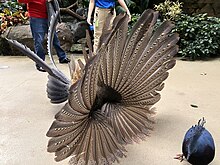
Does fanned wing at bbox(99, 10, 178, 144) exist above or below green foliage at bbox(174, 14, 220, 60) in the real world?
above

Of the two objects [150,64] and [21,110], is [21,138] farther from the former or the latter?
[150,64]

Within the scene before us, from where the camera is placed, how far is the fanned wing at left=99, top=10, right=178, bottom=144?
1.82 m

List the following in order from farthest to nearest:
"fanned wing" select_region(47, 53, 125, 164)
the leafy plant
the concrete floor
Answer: the leafy plant → the concrete floor → "fanned wing" select_region(47, 53, 125, 164)

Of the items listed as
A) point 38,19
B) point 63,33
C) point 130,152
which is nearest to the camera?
point 130,152

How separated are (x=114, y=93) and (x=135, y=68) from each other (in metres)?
0.22

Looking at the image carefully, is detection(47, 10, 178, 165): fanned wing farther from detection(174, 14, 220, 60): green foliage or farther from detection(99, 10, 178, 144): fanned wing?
detection(174, 14, 220, 60): green foliage

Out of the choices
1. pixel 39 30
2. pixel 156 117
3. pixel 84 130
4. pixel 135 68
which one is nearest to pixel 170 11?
pixel 39 30

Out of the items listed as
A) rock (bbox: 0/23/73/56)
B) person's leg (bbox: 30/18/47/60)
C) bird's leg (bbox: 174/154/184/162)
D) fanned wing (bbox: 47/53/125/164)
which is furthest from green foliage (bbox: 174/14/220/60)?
fanned wing (bbox: 47/53/125/164)

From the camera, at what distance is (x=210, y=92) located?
11.1ft

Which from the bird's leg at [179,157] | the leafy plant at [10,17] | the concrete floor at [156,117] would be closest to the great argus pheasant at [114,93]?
the concrete floor at [156,117]

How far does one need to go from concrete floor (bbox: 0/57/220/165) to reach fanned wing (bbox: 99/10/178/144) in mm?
209

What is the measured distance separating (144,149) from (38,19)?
8.94 feet

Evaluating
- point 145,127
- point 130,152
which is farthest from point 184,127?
point 130,152

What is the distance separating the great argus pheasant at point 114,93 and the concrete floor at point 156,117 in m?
0.21
